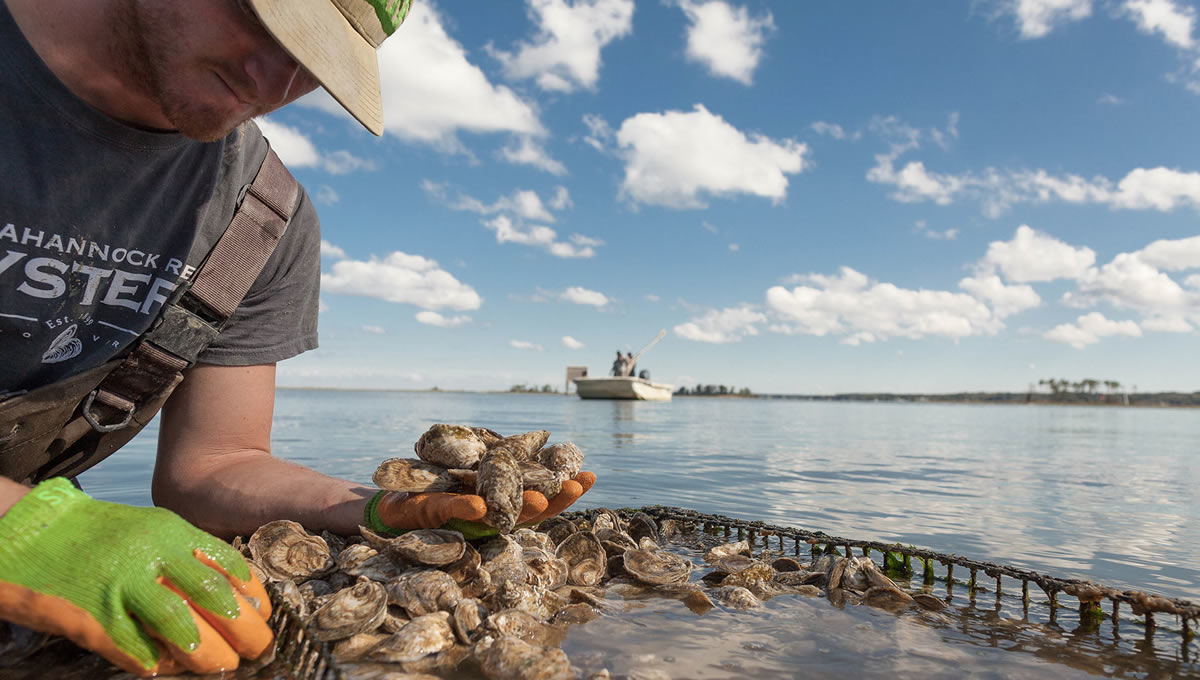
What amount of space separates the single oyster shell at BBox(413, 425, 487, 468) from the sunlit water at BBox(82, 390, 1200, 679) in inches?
37.5

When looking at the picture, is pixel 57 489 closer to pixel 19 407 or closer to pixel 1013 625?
pixel 19 407

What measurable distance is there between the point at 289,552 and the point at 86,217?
5.22ft

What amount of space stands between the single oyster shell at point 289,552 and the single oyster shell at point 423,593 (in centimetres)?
45

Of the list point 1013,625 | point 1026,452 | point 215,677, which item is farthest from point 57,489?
point 1026,452

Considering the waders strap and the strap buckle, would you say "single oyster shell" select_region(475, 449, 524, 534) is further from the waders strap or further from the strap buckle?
the strap buckle

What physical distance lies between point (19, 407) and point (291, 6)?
1960mm

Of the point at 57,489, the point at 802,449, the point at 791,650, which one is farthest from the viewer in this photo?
the point at 802,449

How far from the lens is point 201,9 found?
6.64 ft

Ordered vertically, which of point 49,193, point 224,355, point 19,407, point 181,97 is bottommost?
point 19,407

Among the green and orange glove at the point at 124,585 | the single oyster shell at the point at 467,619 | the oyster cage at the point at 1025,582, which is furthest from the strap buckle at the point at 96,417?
the oyster cage at the point at 1025,582

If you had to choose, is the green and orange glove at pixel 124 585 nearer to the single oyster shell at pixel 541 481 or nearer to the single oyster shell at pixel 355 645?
the single oyster shell at pixel 355 645

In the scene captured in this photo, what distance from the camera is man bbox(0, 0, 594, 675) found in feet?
6.17

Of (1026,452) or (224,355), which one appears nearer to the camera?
(224,355)

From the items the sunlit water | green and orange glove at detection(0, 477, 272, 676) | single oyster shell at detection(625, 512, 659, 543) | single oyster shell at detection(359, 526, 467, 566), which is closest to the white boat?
the sunlit water
